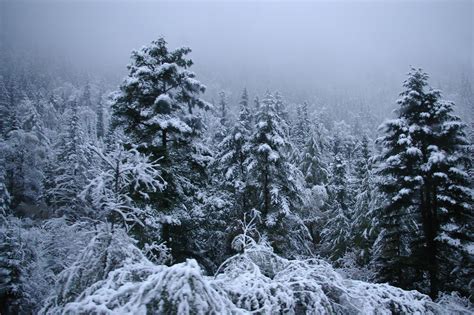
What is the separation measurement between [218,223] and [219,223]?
2.3 inches

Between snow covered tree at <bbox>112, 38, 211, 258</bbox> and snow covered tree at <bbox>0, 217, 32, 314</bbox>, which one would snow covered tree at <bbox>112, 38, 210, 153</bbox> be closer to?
snow covered tree at <bbox>112, 38, 211, 258</bbox>

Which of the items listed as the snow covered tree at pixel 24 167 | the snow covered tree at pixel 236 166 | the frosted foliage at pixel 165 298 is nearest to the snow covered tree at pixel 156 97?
the snow covered tree at pixel 236 166

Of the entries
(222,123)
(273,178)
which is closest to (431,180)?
(273,178)

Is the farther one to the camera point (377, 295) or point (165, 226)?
point (165, 226)

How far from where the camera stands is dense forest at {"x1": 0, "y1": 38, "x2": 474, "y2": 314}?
392cm

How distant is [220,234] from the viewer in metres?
16.7

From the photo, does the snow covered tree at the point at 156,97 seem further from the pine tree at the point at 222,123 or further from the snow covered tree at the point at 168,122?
the pine tree at the point at 222,123

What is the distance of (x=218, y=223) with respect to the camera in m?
17.2

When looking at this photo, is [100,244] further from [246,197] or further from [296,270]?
[246,197]

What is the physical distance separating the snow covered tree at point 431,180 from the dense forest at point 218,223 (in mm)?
57

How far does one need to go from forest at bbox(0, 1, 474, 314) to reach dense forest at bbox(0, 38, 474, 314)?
0.04m

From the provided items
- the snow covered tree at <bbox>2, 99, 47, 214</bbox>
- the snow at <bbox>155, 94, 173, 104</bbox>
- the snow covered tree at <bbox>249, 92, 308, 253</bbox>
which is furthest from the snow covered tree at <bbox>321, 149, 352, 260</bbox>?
the snow covered tree at <bbox>2, 99, 47, 214</bbox>

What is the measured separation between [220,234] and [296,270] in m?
12.4

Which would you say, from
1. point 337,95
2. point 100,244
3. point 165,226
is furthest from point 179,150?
point 337,95
